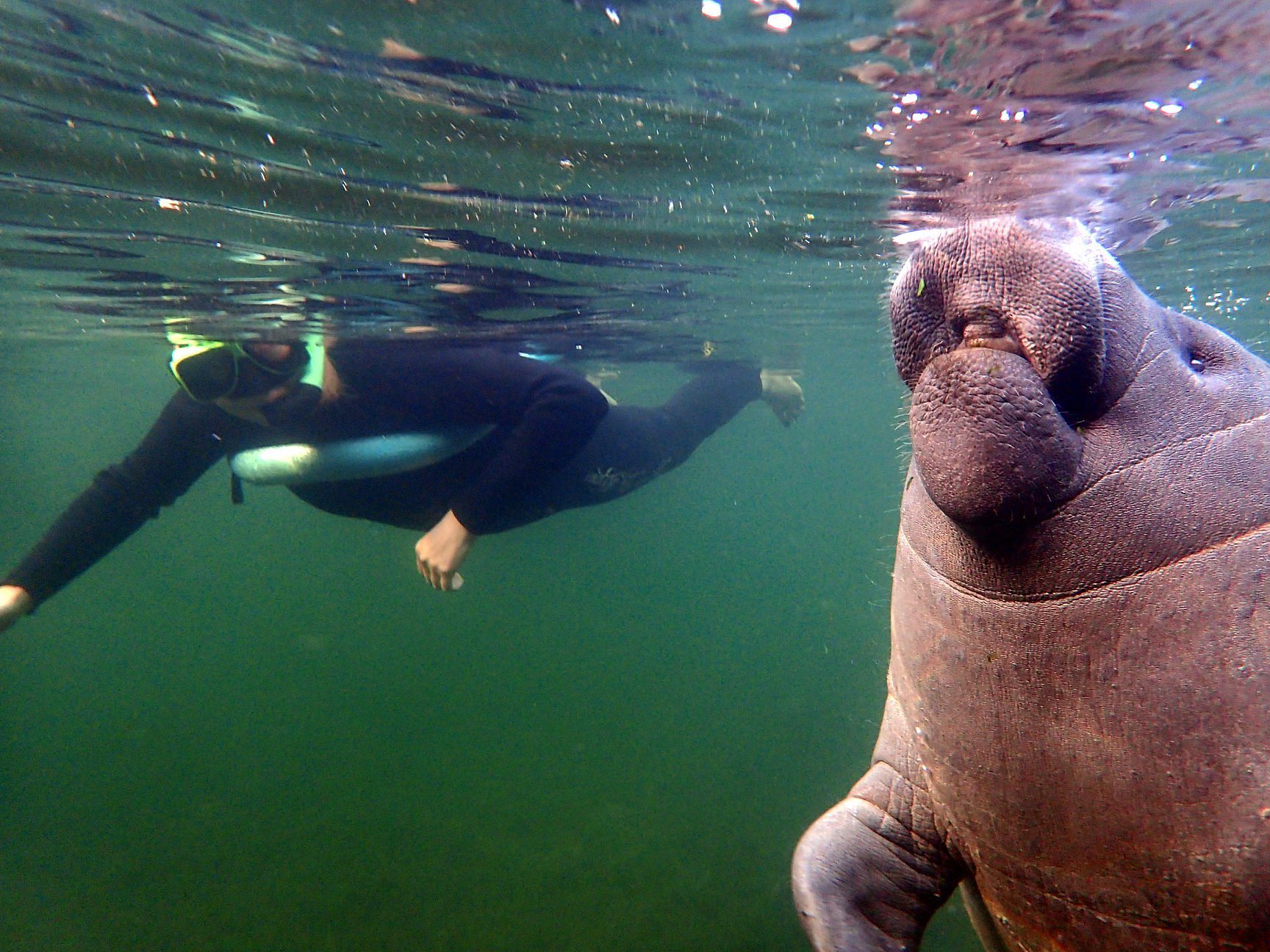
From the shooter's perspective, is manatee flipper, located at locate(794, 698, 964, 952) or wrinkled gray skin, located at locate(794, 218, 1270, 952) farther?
manatee flipper, located at locate(794, 698, 964, 952)

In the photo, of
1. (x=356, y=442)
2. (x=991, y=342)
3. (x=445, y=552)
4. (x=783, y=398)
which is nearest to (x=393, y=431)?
(x=356, y=442)

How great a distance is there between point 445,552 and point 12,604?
2.78m

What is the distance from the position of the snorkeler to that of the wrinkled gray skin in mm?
4119

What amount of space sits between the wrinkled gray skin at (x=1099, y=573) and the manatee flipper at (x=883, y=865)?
0.38m

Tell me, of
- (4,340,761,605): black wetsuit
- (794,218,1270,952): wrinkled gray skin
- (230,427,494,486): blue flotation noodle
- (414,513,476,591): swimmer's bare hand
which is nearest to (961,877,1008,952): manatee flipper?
(794,218,1270,952): wrinkled gray skin

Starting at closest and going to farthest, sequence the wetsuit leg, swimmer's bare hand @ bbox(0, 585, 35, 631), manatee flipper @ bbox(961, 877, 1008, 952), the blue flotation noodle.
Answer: manatee flipper @ bbox(961, 877, 1008, 952) → swimmer's bare hand @ bbox(0, 585, 35, 631) → the blue flotation noodle → the wetsuit leg

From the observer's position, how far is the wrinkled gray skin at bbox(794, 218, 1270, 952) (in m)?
1.30

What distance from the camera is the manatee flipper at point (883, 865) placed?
1925 millimetres

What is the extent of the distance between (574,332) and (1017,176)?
315 inches

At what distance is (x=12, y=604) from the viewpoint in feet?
15.8

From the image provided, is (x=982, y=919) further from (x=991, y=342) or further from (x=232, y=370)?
(x=232, y=370)

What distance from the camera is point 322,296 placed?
9211 mm

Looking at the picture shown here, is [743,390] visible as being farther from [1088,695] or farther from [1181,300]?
[1088,695]

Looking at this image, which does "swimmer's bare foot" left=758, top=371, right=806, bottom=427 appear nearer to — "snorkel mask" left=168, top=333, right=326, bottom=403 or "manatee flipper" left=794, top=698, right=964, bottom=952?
"snorkel mask" left=168, top=333, right=326, bottom=403
